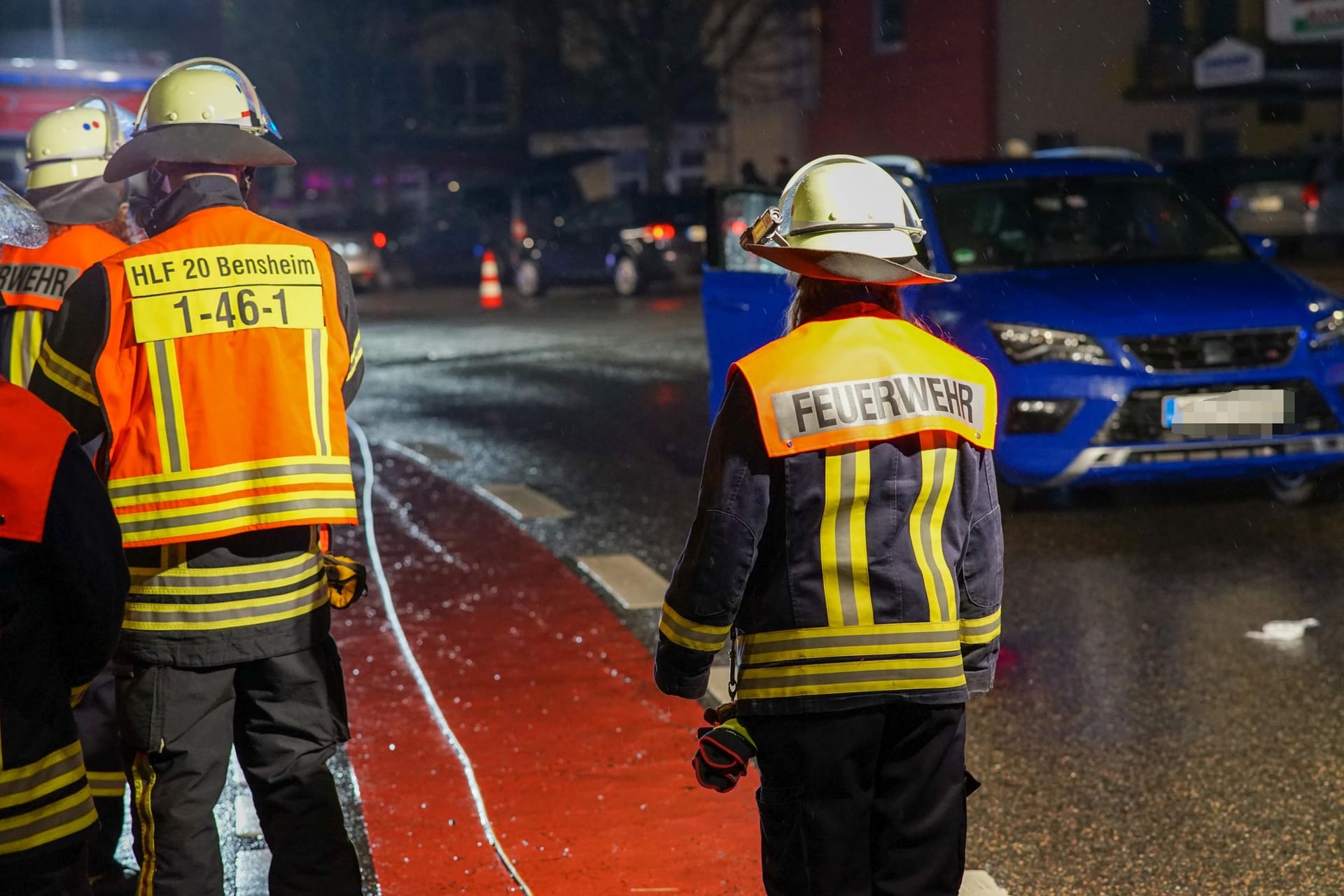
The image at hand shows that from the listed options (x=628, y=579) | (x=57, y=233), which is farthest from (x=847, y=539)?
(x=628, y=579)

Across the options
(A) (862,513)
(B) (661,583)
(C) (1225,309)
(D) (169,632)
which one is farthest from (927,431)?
(C) (1225,309)

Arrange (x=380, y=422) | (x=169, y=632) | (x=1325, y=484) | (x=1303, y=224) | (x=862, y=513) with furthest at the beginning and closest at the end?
(x=1303, y=224) → (x=380, y=422) → (x=1325, y=484) → (x=169, y=632) → (x=862, y=513)

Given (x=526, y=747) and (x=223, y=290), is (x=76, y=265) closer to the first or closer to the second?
(x=223, y=290)

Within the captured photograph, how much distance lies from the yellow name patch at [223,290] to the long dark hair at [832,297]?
102 cm

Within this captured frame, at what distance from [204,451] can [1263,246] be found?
6808 mm

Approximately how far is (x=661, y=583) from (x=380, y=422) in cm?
582

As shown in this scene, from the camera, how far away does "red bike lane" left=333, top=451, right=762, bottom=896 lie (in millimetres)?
4234

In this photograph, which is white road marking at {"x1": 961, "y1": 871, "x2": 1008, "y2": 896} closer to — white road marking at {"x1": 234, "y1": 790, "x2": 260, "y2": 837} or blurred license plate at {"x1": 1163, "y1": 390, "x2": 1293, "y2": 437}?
white road marking at {"x1": 234, "y1": 790, "x2": 260, "y2": 837}

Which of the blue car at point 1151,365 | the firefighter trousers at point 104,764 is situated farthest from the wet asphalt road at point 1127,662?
the firefighter trousers at point 104,764

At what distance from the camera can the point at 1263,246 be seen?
8750 mm

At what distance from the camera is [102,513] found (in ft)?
8.96

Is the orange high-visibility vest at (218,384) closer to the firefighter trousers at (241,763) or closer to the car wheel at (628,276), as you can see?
the firefighter trousers at (241,763)

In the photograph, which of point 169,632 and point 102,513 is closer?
point 102,513

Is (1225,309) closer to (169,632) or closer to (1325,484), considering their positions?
(1325,484)
